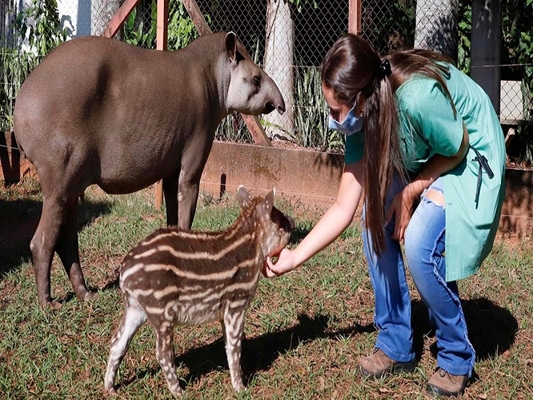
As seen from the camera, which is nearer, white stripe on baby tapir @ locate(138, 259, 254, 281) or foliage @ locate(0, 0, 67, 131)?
white stripe on baby tapir @ locate(138, 259, 254, 281)

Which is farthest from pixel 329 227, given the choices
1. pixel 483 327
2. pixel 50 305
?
pixel 50 305

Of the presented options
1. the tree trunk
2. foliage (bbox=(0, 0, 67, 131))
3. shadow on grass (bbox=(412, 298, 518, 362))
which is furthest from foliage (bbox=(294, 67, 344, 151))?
foliage (bbox=(0, 0, 67, 131))

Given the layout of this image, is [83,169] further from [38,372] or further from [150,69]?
[38,372]

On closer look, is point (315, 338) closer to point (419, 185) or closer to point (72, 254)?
point (419, 185)

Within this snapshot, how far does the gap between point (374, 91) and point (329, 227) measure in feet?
2.92

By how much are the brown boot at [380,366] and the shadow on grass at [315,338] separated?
0.29 meters

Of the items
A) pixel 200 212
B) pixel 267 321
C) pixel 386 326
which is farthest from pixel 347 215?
pixel 200 212

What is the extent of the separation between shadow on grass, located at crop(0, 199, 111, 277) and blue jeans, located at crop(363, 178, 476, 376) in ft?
11.4

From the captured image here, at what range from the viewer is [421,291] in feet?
13.9

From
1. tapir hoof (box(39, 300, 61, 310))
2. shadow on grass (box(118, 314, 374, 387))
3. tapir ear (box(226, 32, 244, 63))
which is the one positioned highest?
tapir ear (box(226, 32, 244, 63))

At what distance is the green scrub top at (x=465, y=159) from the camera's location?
3959mm

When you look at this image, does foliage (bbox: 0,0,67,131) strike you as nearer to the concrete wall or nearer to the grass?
the concrete wall

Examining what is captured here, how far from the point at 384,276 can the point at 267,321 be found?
1.10 metres

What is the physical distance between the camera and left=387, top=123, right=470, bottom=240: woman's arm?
13.5 feet
